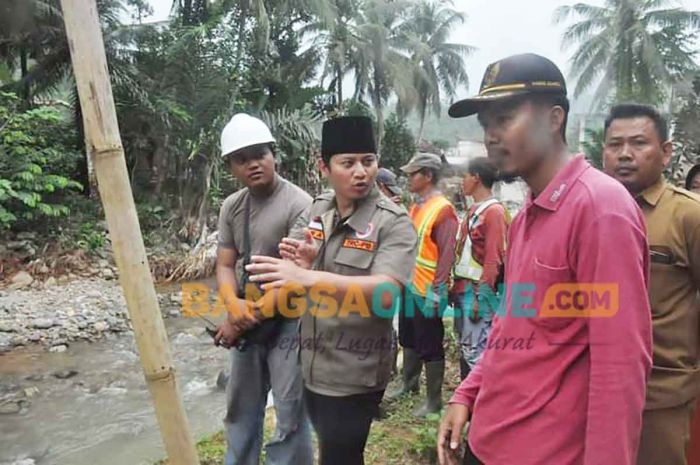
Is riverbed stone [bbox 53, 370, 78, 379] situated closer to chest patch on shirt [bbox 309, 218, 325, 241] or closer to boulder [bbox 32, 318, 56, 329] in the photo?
boulder [bbox 32, 318, 56, 329]

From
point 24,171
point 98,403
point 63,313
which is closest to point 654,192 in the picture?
point 98,403

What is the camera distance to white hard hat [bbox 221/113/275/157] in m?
2.69

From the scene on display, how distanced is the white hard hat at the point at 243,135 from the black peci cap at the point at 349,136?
0.61 m

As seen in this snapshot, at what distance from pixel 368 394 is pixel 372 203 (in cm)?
74

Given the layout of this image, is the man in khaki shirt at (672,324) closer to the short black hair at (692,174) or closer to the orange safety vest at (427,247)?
the short black hair at (692,174)

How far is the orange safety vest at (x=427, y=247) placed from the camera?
13.3 ft

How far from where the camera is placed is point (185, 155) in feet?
45.0

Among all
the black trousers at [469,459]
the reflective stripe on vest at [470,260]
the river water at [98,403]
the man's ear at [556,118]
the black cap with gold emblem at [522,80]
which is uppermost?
the black cap with gold emblem at [522,80]

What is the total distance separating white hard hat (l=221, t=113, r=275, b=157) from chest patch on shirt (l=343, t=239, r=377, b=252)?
2.81 feet

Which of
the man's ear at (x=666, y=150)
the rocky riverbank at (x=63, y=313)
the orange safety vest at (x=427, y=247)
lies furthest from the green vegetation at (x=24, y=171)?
the man's ear at (x=666, y=150)

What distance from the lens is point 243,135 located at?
2.70 meters

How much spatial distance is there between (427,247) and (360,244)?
2.02 metres

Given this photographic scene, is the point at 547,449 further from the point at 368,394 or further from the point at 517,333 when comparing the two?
the point at 368,394

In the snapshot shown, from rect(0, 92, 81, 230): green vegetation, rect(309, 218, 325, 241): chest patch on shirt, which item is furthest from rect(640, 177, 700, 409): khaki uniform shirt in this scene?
rect(0, 92, 81, 230): green vegetation
